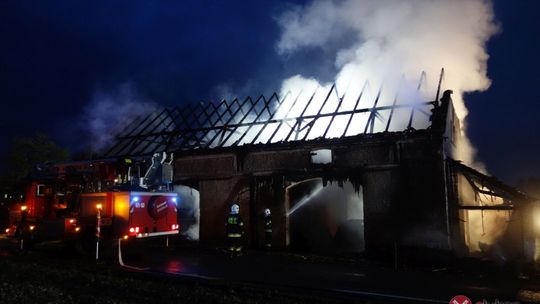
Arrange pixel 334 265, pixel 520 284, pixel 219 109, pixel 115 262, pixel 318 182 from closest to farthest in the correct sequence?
pixel 520 284, pixel 115 262, pixel 334 265, pixel 318 182, pixel 219 109

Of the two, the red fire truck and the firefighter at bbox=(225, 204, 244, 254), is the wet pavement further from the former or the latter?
the red fire truck

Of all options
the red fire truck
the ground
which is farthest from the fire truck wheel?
the ground

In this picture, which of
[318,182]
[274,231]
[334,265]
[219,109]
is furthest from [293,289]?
[219,109]

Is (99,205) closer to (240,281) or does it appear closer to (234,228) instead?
(234,228)

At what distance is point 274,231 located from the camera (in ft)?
51.6

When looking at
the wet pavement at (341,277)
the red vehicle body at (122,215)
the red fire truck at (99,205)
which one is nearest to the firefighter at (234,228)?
the wet pavement at (341,277)

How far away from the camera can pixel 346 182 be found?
16.3m

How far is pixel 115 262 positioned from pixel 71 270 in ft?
5.57

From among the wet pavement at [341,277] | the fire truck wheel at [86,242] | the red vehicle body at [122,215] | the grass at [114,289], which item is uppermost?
the red vehicle body at [122,215]

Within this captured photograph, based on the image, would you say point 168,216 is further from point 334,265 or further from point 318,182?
point 318,182

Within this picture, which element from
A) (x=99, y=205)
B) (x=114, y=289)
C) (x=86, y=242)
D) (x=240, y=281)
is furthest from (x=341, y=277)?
(x=86, y=242)

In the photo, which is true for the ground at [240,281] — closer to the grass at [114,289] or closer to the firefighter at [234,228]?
the grass at [114,289]

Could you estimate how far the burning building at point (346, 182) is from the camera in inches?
511

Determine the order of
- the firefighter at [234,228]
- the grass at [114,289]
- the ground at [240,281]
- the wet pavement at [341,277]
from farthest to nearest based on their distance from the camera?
the firefighter at [234,228], the wet pavement at [341,277], the ground at [240,281], the grass at [114,289]
